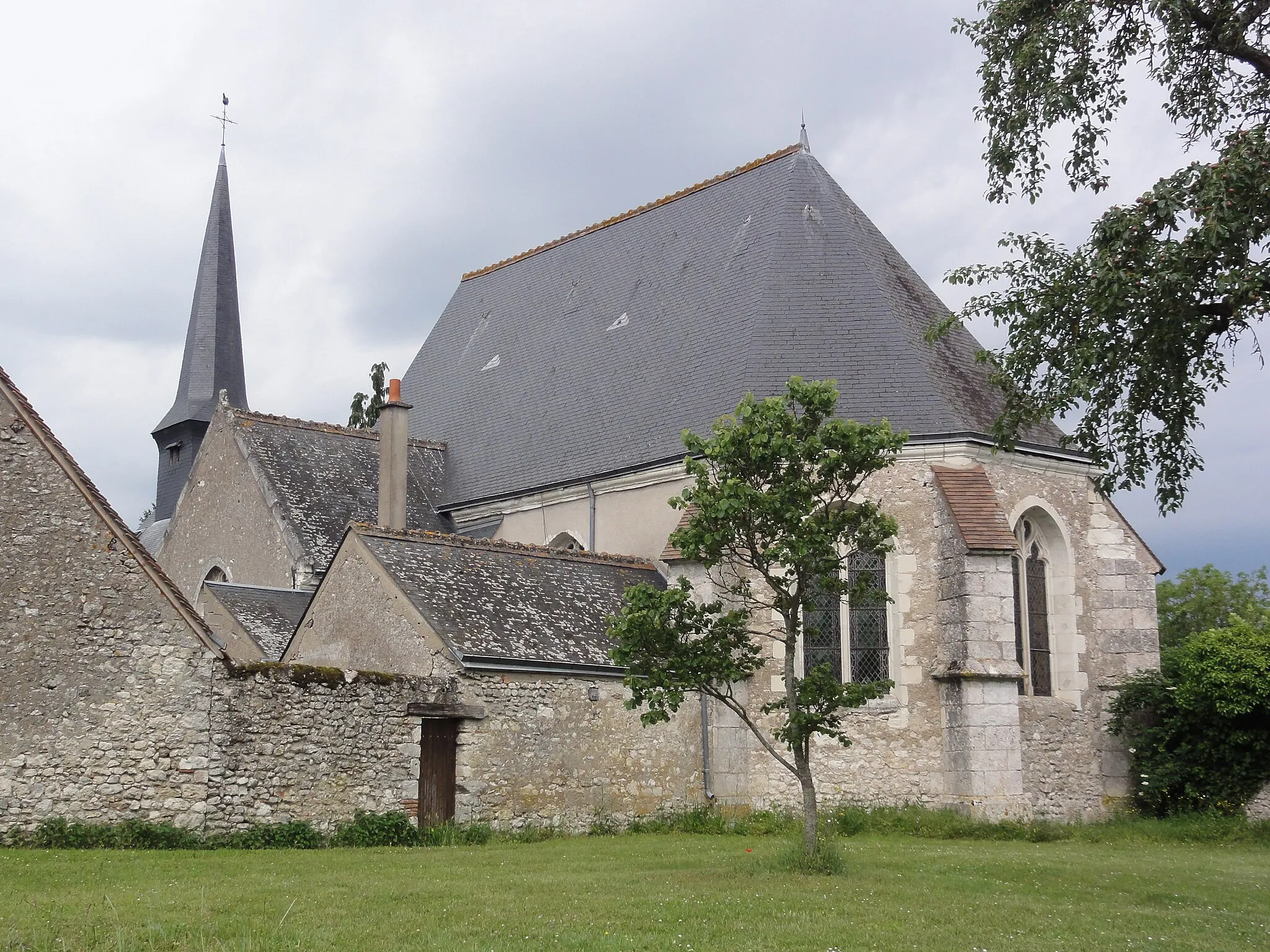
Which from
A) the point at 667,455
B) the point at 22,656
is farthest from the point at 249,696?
the point at 667,455

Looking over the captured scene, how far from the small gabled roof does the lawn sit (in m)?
2.27

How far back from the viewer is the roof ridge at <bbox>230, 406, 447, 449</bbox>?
23.9m

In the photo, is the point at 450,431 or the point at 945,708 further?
the point at 450,431

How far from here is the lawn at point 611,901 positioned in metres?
8.03

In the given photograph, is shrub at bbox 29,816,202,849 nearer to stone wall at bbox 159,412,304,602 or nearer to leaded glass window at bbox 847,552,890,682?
stone wall at bbox 159,412,304,602

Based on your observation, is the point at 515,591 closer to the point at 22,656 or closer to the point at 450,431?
the point at 22,656

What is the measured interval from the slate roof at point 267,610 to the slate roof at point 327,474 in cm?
76

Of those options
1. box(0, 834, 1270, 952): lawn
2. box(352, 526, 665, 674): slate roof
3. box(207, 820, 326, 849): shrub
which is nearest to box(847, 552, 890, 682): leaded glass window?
box(352, 526, 665, 674): slate roof

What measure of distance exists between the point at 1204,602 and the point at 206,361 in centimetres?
2582

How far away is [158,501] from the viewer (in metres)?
32.9

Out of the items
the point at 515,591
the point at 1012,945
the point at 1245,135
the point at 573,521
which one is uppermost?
the point at 1245,135

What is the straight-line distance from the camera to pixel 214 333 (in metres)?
33.1

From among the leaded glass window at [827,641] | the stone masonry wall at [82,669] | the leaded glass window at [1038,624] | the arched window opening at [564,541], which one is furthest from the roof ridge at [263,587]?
the leaded glass window at [1038,624]

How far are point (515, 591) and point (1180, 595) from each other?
911 inches
